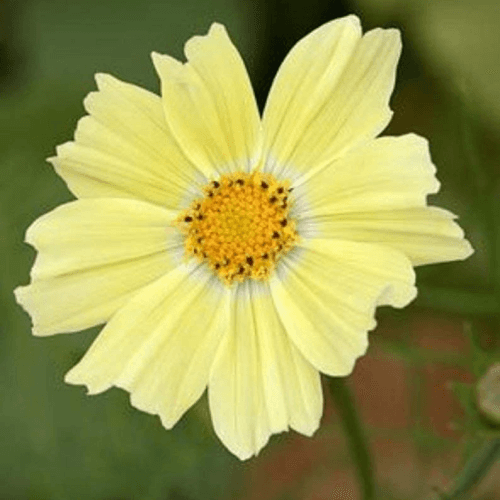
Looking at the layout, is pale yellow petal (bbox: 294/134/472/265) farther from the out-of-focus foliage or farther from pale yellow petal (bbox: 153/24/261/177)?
the out-of-focus foliage

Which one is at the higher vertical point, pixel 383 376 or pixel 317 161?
pixel 317 161

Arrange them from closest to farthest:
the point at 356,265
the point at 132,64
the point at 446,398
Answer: the point at 356,265
the point at 132,64
the point at 446,398

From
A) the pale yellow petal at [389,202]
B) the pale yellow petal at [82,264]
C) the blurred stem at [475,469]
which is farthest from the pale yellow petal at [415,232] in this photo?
the blurred stem at [475,469]

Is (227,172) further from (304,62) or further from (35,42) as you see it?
(35,42)

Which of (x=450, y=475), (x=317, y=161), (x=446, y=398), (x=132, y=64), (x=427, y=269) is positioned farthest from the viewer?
(x=446, y=398)

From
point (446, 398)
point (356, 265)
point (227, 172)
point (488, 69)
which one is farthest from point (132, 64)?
point (356, 265)
